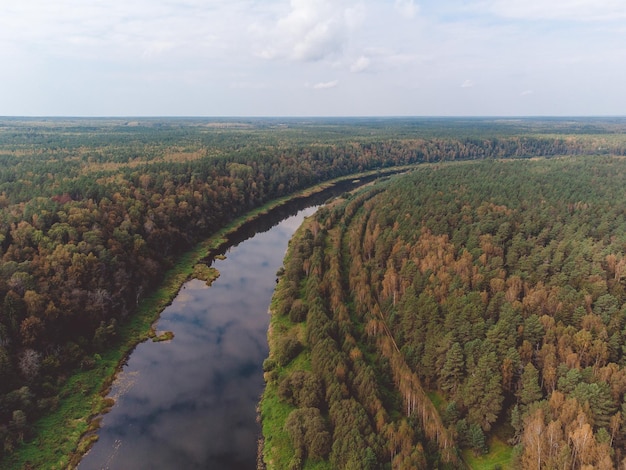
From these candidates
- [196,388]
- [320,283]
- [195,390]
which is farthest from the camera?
[320,283]

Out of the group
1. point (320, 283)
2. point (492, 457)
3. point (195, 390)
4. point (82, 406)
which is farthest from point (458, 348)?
point (82, 406)

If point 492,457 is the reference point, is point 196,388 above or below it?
below

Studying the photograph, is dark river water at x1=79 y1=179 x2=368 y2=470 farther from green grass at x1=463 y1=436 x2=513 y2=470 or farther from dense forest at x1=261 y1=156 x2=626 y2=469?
green grass at x1=463 y1=436 x2=513 y2=470

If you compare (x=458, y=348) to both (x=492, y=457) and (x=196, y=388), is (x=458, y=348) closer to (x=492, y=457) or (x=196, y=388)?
(x=492, y=457)

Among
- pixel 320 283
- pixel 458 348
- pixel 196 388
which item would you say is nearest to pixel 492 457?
pixel 458 348

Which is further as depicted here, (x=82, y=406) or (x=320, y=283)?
(x=320, y=283)

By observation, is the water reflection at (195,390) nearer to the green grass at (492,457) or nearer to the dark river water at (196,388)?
the dark river water at (196,388)

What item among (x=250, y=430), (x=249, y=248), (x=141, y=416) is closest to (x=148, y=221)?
(x=249, y=248)

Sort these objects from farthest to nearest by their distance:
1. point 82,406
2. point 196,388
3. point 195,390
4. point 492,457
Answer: point 196,388
point 195,390
point 82,406
point 492,457

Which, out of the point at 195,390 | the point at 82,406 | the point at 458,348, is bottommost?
the point at 195,390
